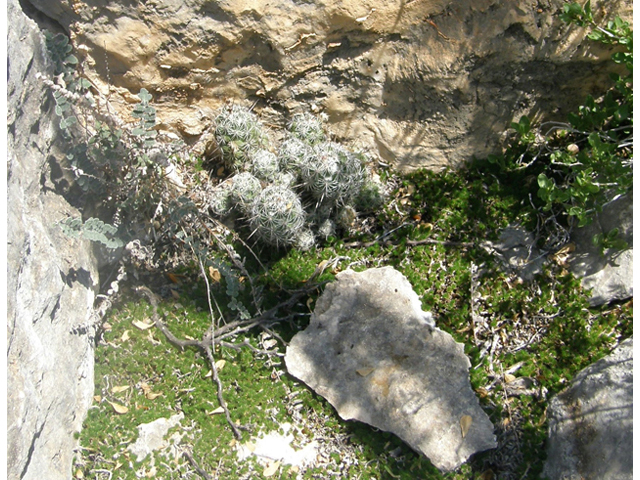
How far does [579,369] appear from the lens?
3637mm

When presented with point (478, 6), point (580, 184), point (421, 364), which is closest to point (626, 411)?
point (421, 364)

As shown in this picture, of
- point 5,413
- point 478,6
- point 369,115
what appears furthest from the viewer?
point 369,115

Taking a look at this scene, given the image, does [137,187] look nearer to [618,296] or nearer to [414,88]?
[414,88]

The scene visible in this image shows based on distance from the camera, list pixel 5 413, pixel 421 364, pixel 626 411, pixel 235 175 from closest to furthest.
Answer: pixel 5 413, pixel 626 411, pixel 421 364, pixel 235 175

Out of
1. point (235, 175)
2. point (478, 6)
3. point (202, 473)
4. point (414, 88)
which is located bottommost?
point (202, 473)

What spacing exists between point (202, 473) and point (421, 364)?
1528 mm

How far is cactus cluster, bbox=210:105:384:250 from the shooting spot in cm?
378

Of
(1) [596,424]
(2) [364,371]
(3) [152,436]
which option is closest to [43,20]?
(3) [152,436]

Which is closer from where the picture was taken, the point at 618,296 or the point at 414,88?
the point at 618,296

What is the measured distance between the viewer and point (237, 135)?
4070 millimetres

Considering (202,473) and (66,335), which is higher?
(66,335)

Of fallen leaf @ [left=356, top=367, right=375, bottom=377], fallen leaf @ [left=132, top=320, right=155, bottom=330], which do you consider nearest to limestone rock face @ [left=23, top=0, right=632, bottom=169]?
fallen leaf @ [left=132, top=320, right=155, bottom=330]

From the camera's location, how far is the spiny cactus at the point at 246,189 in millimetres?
3902

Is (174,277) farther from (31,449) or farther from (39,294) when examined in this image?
(31,449)
